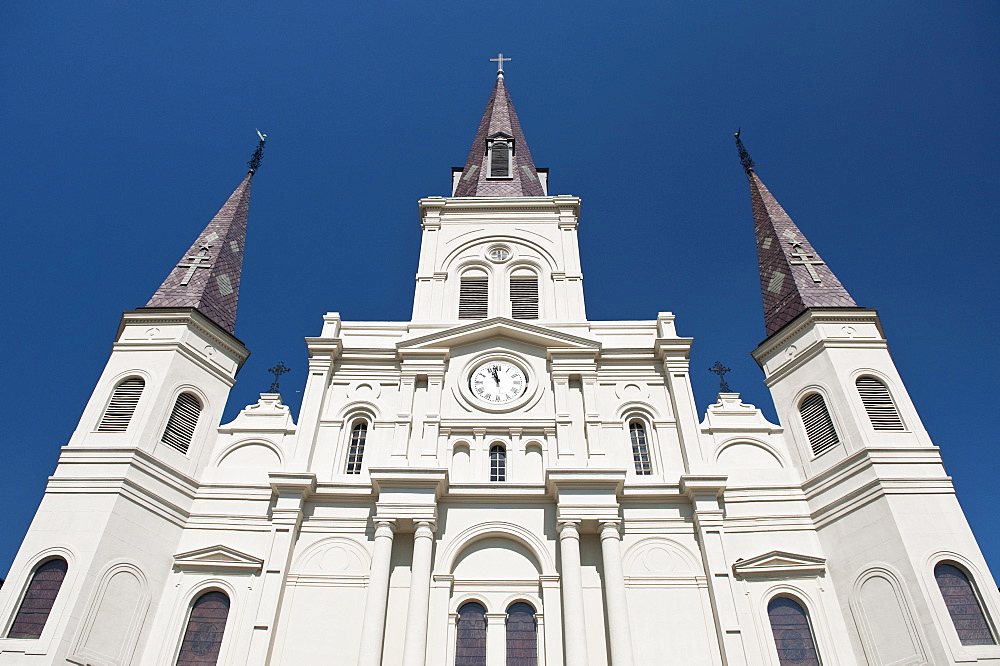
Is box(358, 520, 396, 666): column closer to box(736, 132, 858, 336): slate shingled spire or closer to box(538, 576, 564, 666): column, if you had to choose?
box(538, 576, 564, 666): column

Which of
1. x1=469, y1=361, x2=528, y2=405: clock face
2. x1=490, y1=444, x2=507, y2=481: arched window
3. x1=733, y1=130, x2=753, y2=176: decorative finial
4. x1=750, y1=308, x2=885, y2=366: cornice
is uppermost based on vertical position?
x1=733, y1=130, x2=753, y2=176: decorative finial

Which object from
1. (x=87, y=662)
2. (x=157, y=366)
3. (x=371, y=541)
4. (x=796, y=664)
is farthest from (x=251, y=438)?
(x=796, y=664)

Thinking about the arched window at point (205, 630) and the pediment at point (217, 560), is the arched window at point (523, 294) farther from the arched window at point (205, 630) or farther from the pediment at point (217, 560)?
the arched window at point (205, 630)

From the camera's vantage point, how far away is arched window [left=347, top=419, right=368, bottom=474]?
20.0m

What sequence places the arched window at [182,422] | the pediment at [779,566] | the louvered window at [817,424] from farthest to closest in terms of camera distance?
1. the arched window at [182,422]
2. the louvered window at [817,424]
3. the pediment at [779,566]

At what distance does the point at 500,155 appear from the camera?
3294cm

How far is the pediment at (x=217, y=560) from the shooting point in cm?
1747

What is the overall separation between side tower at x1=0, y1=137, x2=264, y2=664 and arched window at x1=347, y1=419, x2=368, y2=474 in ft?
12.7

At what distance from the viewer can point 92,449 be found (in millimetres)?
17984

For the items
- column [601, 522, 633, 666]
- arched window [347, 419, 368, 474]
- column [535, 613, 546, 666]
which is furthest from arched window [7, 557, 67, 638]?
column [601, 522, 633, 666]

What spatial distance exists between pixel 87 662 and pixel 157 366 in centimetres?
773

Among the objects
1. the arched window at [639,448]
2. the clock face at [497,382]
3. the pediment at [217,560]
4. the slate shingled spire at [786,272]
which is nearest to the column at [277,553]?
the pediment at [217,560]

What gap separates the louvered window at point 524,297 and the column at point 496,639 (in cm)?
1006

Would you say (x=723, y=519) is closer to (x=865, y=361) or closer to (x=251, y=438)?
(x=865, y=361)
